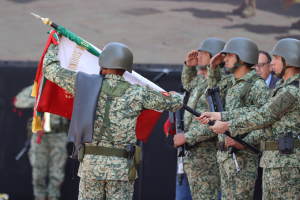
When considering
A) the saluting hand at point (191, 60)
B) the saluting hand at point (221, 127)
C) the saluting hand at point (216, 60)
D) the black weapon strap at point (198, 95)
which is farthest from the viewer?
the saluting hand at point (191, 60)

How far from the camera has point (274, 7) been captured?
20.8 feet

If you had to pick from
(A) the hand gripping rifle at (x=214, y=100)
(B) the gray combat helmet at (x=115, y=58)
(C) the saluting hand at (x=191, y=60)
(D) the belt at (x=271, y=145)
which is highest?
(C) the saluting hand at (x=191, y=60)

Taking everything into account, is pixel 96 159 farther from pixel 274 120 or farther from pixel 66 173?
pixel 66 173

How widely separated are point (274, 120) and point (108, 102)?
1.31 m

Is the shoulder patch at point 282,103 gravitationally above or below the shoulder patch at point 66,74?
below

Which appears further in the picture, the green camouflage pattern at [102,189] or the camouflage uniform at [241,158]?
the camouflage uniform at [241,158]

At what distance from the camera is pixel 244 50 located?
338cm

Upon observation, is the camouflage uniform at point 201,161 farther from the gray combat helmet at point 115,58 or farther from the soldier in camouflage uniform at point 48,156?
the soldier in camouflage uniform at point 48,156

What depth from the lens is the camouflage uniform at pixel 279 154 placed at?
2609 mm

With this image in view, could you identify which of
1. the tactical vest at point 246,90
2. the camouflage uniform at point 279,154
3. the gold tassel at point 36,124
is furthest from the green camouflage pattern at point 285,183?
the gold tassel at point 36,124

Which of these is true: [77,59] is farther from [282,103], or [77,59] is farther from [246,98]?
[282,103]

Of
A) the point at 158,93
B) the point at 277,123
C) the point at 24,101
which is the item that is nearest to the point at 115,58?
the point at 158,93

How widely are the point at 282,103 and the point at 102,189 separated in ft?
4.96

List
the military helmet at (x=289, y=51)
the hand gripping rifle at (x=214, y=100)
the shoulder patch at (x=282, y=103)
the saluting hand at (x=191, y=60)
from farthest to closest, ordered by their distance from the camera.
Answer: the saluting hand at (x=191, y=60) < the hand gripping rifle at (x=214, y=100) < the military helmet at (x=289, y=51) < the shoulder patch at (x=282, y=103)
